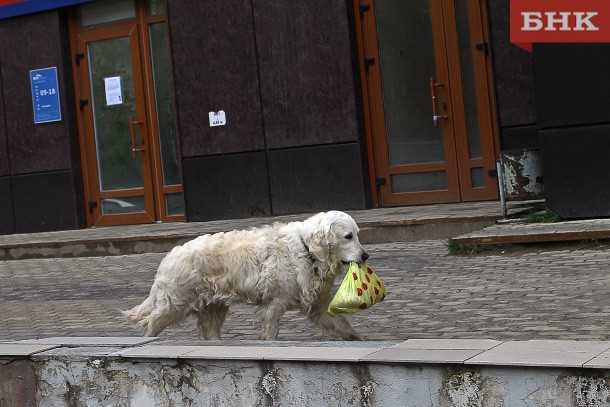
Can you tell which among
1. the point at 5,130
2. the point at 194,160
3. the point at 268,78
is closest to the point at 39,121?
the point at 5,130

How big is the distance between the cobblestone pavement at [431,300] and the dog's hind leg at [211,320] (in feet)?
1.56

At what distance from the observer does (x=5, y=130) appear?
17.8 metres

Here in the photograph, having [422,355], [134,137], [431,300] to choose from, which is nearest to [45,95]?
[134,137]

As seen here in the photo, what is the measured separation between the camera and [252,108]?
606 inches

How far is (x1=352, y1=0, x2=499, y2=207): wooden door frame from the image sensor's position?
45.7 ft

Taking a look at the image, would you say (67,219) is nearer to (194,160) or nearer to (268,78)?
(194,160)

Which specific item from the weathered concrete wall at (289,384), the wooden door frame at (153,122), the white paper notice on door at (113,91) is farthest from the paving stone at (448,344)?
the white paper notice on door at (113,91)

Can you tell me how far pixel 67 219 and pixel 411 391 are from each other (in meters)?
13.0

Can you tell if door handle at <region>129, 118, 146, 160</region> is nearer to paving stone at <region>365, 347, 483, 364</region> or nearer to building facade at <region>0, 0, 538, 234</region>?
building facade at <region>0, 0, 538, 234</region>

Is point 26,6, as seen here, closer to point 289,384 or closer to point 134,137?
point 134,137

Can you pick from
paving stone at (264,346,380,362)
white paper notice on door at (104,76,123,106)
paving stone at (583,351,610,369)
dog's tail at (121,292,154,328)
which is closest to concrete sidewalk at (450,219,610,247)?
dog's tail at (121,292,154,328)

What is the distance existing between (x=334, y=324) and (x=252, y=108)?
8593 mm

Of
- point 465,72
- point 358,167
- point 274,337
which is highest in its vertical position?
point 465,72

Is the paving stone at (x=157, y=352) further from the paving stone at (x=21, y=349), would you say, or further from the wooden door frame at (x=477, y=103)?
the wooden door frame at (x=477, y=103)
